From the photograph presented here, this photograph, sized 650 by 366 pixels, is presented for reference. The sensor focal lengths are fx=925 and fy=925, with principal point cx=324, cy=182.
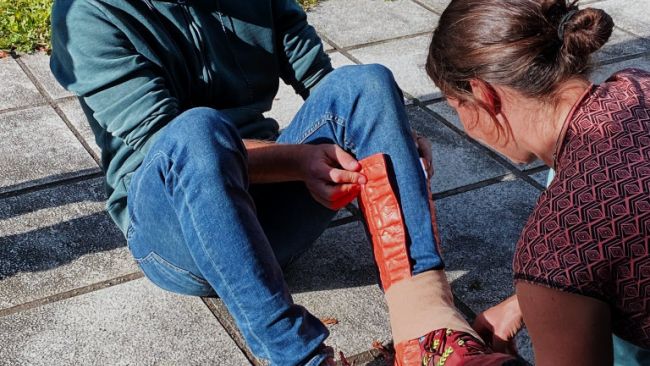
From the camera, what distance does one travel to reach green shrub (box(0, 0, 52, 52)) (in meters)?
4.39

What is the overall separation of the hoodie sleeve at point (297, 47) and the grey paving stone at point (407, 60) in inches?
49.1

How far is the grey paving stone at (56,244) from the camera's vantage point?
2797 mm

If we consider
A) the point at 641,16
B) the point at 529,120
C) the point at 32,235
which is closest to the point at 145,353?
the point at 32,235

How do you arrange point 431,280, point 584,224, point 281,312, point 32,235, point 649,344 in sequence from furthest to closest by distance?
point 32,235
point 431,280
point 281,312
point 649,344
point 584,224

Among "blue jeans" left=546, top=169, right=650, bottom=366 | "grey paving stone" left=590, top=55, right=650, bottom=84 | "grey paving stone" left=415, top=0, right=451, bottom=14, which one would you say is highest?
"blue jeans" left=546, top=169, right=650, bottom=366

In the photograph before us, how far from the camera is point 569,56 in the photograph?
1.95 m

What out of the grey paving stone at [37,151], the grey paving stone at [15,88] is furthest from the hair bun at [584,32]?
the grey paving stone at [15,88]

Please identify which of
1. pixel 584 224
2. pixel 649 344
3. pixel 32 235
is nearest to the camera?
pixel 584 224

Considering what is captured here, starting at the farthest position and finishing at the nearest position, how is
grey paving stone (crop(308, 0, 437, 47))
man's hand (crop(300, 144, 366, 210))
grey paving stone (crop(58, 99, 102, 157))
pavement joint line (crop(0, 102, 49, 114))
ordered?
1. grey paving stone (crop(308, 0, 437, 47))
2. pavement joint line (crop(0, 102, 49, 114))
3. grey paving stone (crop(58, 99, 102, 157))
4. man's hand (crop(300, 144, 366, 210))

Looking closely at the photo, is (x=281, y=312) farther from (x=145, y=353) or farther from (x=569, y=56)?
(x=569, y=56)

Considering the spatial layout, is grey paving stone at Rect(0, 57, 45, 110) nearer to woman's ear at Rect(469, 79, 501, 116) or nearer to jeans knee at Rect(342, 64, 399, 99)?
jeans knee at Rect(342, 64, 399, 99)

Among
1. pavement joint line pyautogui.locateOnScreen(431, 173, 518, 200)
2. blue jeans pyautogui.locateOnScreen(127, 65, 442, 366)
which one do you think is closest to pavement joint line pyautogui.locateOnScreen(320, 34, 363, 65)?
pavement joint line pyautogui.locateOnScreen(431, 173, 518, 200)

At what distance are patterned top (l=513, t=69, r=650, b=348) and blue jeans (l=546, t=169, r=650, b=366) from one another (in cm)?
24

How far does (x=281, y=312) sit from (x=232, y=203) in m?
0.28
